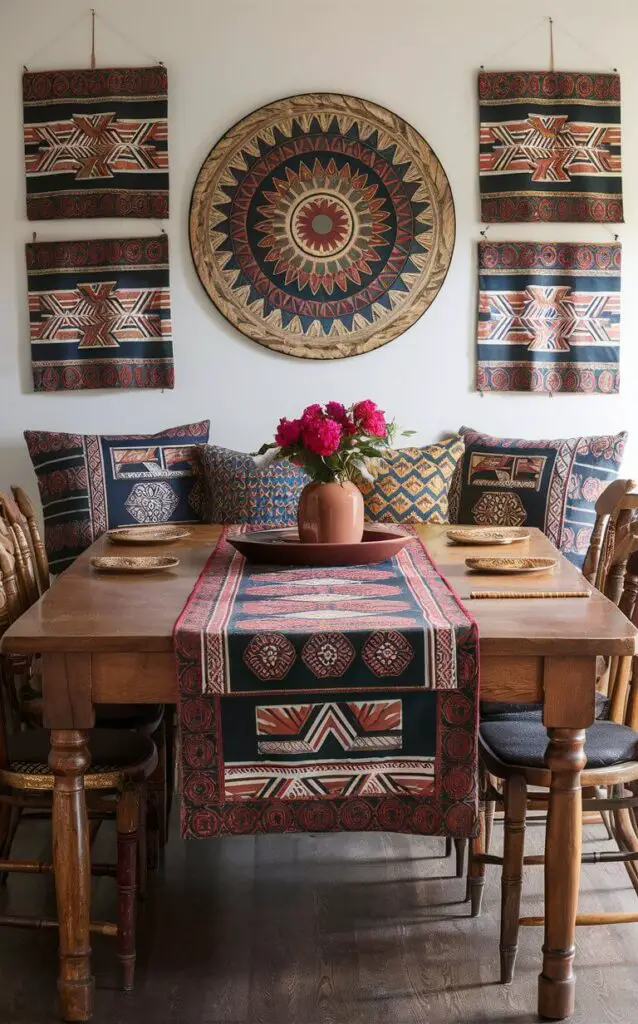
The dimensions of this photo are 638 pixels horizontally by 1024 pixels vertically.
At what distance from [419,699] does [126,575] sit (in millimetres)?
984

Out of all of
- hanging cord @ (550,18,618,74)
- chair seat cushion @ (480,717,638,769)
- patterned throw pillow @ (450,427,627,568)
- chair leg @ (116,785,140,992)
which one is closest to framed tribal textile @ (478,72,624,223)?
hanging cord @ (550,18,618,74)

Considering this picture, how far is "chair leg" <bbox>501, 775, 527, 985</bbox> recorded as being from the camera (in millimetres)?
2303

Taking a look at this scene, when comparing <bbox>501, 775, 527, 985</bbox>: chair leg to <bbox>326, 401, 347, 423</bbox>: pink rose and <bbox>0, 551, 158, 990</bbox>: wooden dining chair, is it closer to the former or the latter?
<bbox>0, 551, 158, 990</bbox>: wooden dining chair

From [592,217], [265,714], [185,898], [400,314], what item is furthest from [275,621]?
[592,217]

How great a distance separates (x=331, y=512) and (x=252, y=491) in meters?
1.39

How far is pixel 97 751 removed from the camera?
2.42 metres

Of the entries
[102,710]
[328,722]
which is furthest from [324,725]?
[102,710]

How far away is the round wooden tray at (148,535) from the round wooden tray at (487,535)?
2.75 feet

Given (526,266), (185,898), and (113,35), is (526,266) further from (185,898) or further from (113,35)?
(185,898)

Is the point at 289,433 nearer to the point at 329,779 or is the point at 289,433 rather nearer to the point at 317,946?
the point at 329,779

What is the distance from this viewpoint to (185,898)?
273 centimetres

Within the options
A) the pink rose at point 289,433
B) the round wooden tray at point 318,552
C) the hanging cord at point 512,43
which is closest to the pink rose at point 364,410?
the pink rose at point 289,433

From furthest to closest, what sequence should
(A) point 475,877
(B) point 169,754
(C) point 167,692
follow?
(B) point 169,754
(A) point 475,877
(C) point 167,692

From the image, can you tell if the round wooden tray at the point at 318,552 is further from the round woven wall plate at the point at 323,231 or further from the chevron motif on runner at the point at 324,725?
the round woven wall plate at the point at 323,231
